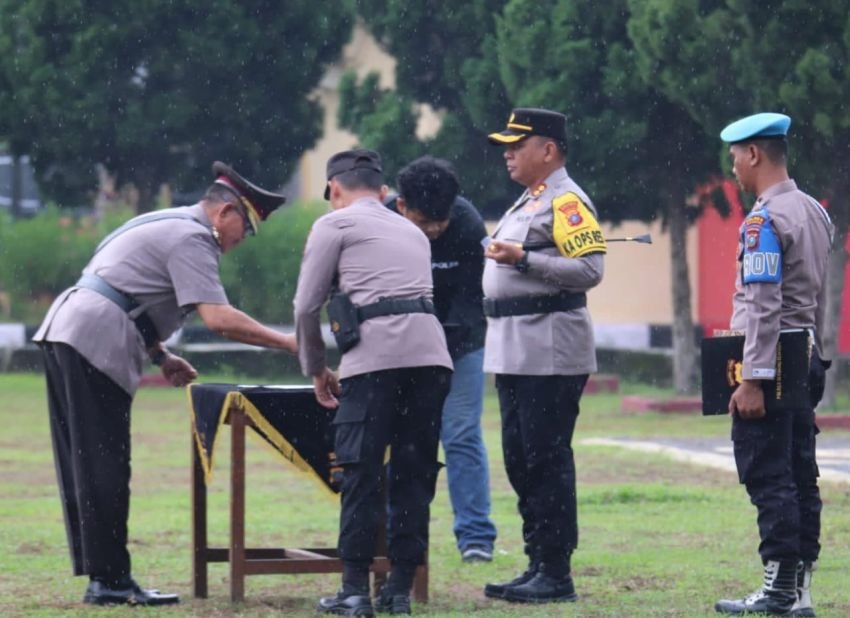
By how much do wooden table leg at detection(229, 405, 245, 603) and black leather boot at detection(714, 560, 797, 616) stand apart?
6.38ft

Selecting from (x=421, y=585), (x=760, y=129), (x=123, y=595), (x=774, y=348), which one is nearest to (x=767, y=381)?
(x=774, y=348)

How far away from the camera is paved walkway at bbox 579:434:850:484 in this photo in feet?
42.5

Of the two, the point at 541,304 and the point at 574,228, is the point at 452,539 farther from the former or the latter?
the point at 574,228

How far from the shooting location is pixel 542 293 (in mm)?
7355

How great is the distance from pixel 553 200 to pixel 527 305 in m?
0.43

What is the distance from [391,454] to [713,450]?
26.6 feet

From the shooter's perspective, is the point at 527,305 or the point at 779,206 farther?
the point at 527,305

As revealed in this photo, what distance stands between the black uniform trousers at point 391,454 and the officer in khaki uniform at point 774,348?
1.14 meters

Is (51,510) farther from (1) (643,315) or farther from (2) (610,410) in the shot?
(1) (643,315)

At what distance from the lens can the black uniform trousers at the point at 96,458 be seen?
282 inches

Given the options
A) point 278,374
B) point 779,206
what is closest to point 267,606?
point 779,206

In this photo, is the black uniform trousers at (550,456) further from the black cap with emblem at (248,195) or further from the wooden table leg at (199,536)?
the wooden table leg at (199,536)

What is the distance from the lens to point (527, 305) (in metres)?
7.38

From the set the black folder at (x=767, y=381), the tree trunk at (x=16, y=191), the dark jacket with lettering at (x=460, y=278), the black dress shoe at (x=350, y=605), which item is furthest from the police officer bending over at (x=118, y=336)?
the tree trunk at (x=16, y=191)
